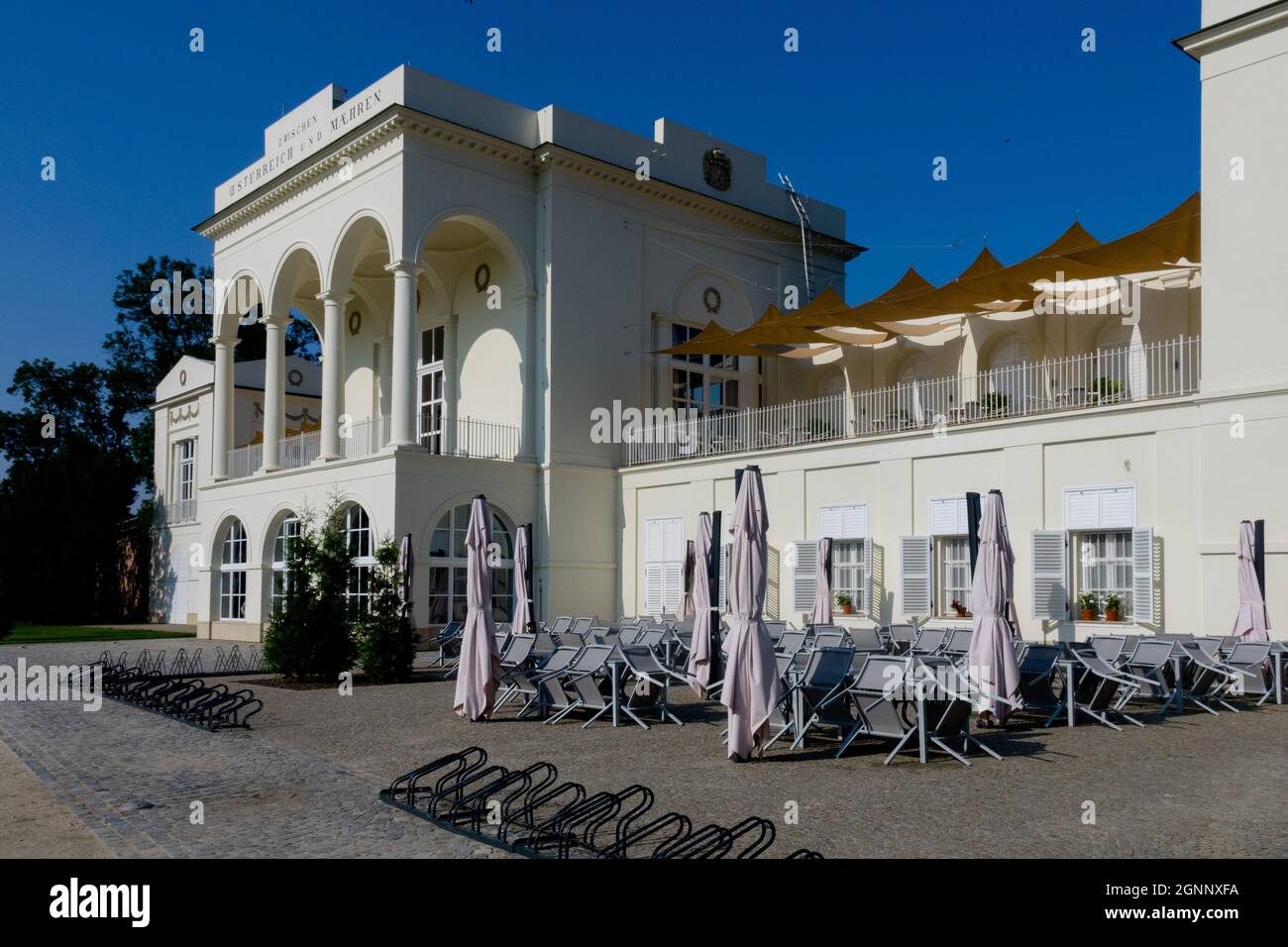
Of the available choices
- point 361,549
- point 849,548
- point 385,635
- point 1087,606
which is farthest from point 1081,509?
point 361,549

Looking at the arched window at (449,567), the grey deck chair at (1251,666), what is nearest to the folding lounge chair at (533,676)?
the grey deck chair at (1251,666)

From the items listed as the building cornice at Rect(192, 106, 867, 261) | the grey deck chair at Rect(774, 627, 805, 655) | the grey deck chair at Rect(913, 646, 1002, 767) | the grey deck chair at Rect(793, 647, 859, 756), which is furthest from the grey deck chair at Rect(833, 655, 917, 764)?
the building cornice at Rect(192, 106, 867, 261)

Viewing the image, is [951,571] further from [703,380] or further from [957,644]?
[703,380]

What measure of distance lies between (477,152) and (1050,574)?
14.3 meters

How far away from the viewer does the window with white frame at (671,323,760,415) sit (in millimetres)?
26906

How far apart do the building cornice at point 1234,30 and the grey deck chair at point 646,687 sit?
1223 centimetres

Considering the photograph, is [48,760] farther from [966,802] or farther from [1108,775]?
[1108,775]

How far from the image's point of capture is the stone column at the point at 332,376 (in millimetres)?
24203

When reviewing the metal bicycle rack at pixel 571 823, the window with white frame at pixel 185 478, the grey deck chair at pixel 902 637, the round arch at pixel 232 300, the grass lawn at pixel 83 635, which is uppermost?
the round arch at pixel 232 300

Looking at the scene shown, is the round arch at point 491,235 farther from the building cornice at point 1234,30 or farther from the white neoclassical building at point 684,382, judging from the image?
the building cornice at point 1234,30

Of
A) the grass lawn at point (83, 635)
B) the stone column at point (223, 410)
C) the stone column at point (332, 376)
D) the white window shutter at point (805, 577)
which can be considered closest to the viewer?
the white window shutter at point (805, 577)

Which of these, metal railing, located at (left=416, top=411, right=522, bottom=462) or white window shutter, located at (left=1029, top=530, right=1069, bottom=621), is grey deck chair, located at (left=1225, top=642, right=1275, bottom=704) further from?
metal railing, located at (left=416, top=411, right=522, bottom=462)


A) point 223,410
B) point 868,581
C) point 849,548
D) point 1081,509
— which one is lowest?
point 868,581

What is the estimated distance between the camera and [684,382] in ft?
88.8
